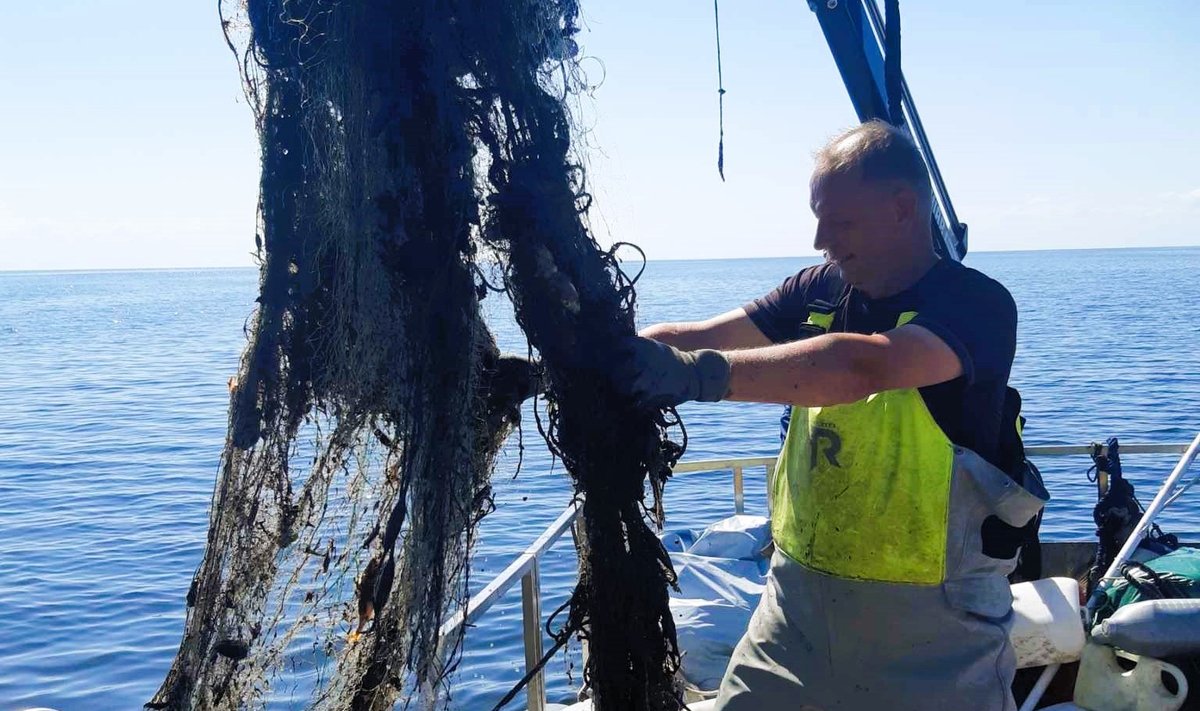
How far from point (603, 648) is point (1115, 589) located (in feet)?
8.84

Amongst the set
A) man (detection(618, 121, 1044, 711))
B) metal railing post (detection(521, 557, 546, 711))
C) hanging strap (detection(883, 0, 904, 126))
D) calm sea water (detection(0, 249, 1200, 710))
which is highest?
hanging strap (detection(883, 0, 904, 126))

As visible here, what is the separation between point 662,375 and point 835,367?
46 cm

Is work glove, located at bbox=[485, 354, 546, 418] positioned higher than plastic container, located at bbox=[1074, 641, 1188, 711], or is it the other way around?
work glove, located at bbox=[485, 354, 546, 418]

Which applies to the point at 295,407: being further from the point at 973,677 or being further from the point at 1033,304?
the point at 1033,304

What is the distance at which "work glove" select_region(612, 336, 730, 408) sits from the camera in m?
2.16

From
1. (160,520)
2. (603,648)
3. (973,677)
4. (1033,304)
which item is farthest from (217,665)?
(1033,304)

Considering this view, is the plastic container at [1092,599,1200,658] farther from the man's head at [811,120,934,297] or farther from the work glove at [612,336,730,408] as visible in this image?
the work glove at [612,336,730,408]

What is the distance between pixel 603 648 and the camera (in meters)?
2.34

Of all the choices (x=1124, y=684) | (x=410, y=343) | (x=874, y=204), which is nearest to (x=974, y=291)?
(x=874, y=204)

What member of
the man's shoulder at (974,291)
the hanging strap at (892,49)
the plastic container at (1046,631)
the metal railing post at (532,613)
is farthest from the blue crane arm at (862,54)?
the metal railing post at (532,613)

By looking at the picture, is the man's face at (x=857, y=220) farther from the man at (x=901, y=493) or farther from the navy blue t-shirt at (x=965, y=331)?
the navy blue t-shirt at (x=965, y=331)

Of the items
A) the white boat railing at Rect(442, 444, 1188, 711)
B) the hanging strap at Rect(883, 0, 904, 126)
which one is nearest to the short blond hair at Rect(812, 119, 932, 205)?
the white boat railing at Rect(442, 444, 1188, 711)

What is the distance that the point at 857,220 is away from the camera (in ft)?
9.05

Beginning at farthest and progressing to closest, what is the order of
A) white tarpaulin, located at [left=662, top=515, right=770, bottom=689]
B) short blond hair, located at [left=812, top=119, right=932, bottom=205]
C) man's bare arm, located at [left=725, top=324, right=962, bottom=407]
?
1. white tarpaulin, located at [left=662, top=515, right=770, bottom=689]
2. short blond hair, located at [left=812, top=119, right=932, bottom=205]
3. man's bare arm, located at [left=725, top=324, right=962, bottom=407]
